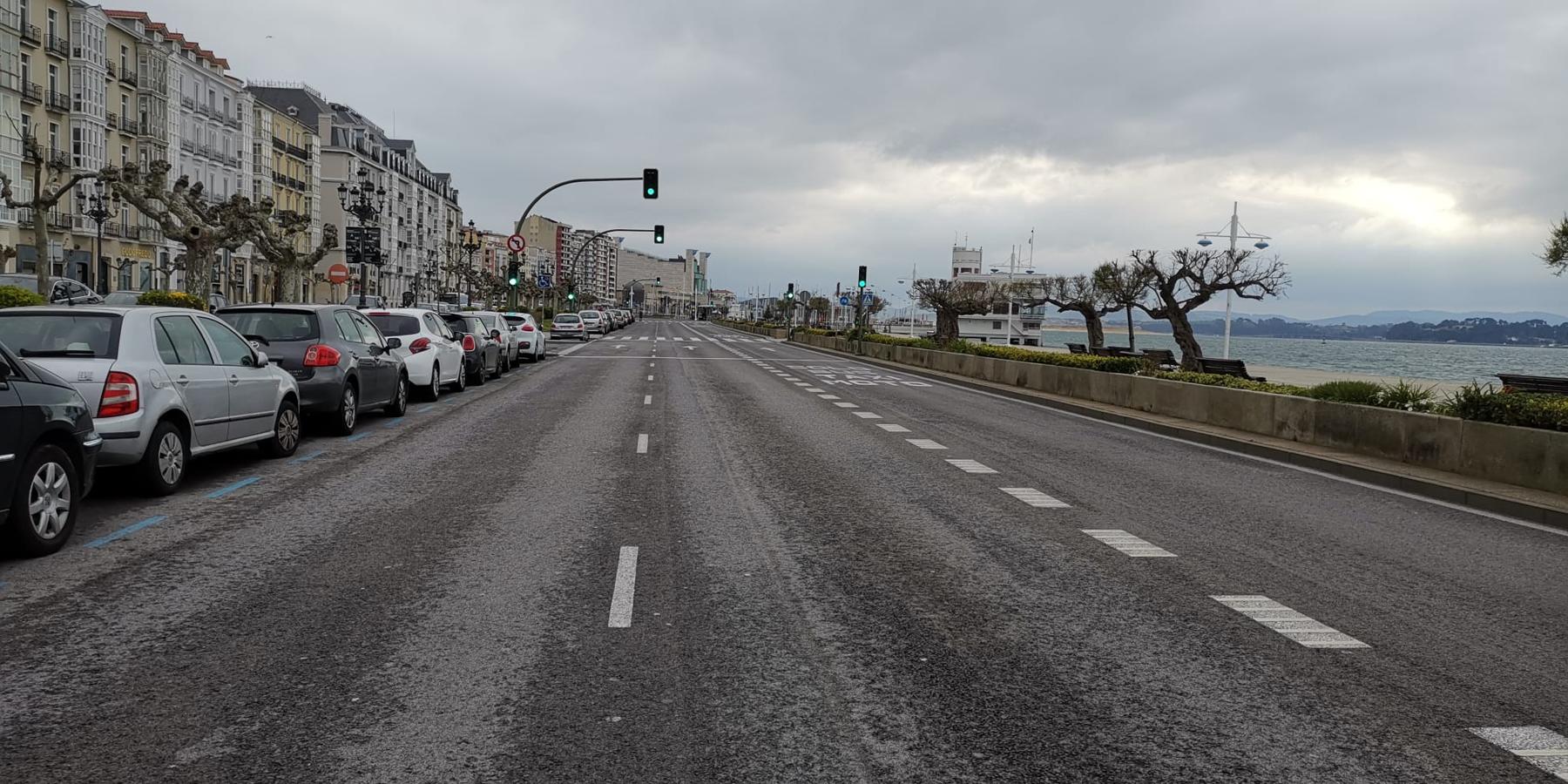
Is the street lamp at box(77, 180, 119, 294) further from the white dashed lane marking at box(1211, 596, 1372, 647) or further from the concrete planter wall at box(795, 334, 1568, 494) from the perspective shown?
the white dashed lane marking at box(1211, 596, 1372, 647)

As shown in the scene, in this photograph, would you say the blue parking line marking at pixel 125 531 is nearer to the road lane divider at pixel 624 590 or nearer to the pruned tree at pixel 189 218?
the road lane divider at pixel 624 590

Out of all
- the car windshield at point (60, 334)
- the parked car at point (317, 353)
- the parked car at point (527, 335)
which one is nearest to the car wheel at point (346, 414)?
the parked car at point (317, 353)

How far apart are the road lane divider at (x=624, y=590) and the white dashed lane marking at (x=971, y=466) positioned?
16.5 feet

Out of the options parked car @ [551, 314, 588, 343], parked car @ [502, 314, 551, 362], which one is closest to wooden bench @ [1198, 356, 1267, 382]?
parked car @ [502, 314, 551, 362]

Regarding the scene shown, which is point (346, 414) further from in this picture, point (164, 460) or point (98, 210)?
point (98, 210)

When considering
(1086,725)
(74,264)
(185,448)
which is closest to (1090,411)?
(185,448)

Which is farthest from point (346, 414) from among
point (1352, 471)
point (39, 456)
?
point (1352, 471)

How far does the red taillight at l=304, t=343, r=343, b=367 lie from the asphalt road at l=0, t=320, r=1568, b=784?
2.95 metres

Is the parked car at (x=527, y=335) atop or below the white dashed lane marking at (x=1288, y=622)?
atop

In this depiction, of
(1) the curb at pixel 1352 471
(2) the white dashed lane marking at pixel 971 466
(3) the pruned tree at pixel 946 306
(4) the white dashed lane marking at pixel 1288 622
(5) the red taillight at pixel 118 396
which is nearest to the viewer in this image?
(4) the white dashed lane marking at pixel 1288 622

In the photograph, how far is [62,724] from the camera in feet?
13.0

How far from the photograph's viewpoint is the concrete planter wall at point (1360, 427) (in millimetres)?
10445

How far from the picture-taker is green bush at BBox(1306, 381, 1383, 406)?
13.3 meters

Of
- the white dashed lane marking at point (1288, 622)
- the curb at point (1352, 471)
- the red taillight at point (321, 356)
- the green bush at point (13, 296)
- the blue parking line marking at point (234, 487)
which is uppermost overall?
the green bush at point (13, 296)
